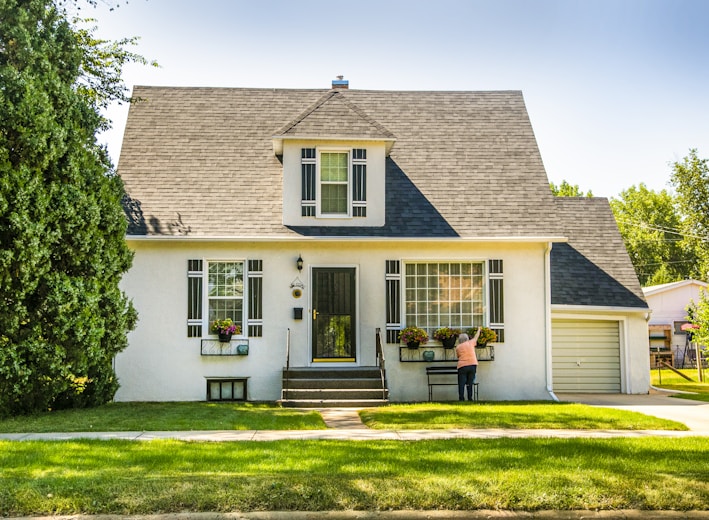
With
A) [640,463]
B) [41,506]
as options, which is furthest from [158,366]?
[640,463]

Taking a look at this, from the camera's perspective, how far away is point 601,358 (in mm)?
18406

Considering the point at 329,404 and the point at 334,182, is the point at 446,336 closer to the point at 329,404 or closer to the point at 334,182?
the point at 329,404

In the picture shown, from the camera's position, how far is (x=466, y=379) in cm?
1538

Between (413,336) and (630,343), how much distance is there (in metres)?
6.04

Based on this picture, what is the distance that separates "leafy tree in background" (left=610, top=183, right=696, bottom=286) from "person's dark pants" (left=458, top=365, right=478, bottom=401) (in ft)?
155

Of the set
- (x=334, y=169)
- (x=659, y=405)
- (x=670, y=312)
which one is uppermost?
(x=334, y=169)

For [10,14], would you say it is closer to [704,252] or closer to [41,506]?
[41,506]

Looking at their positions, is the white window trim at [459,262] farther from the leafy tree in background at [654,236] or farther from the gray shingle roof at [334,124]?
the leafy tree in background at [654,236]

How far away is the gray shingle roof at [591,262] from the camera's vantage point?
721 inches

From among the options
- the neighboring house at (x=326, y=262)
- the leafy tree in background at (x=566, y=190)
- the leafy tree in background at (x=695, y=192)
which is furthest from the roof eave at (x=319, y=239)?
the leafy tree in background at (x=566, y=190)

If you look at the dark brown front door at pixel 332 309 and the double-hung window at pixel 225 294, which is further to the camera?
the dark brown front door at pixel 332 309

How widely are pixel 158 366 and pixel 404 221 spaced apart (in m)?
6.06

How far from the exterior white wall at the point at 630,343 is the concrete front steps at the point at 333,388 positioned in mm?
5499

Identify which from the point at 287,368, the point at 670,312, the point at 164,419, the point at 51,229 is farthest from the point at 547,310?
the point at 670,312
